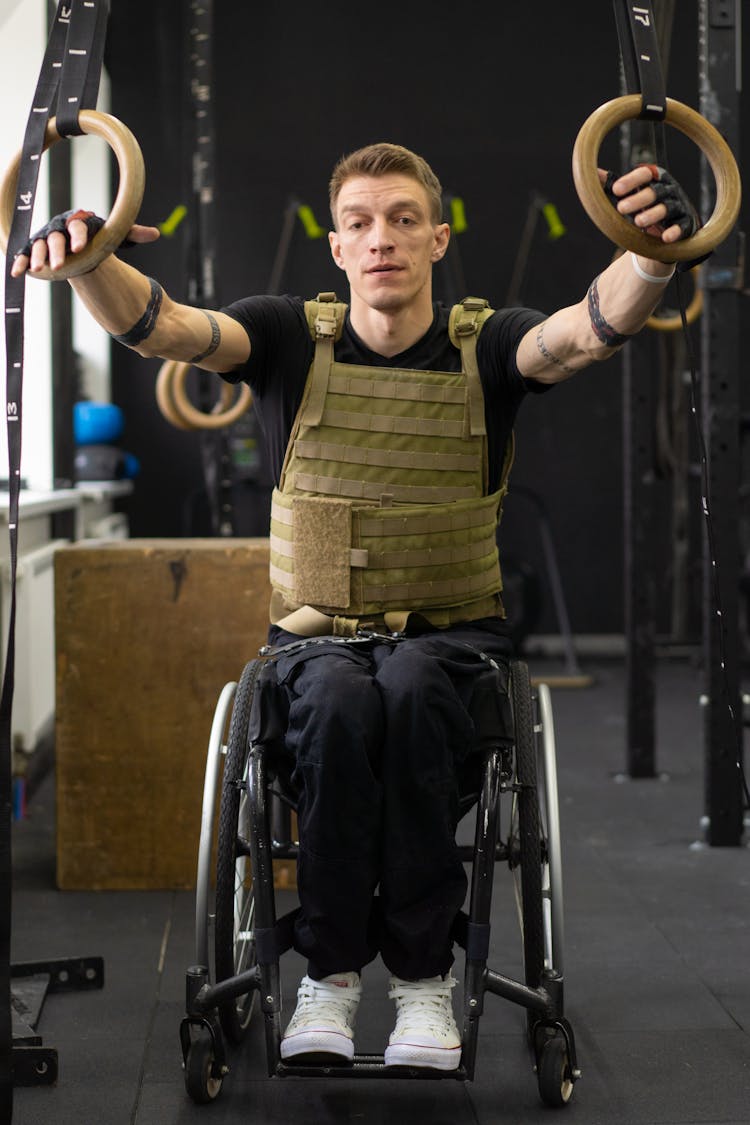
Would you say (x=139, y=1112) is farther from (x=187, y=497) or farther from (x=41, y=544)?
(x=187, y=497)

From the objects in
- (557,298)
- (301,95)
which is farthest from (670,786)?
(301,95)

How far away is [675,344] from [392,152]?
14.2 feet

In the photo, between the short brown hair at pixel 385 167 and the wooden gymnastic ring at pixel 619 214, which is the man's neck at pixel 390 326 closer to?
the short brown hair at pixel 385 167

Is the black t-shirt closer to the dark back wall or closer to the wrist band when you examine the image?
the wrist band

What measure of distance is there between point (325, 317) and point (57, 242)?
66cm

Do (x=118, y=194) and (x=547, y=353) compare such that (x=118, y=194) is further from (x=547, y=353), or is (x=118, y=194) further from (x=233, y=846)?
(x=233, y=846)

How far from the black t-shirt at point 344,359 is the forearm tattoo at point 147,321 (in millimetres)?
248

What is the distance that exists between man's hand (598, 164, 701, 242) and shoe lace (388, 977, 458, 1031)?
1.15 meters

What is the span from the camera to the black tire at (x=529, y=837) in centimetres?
209

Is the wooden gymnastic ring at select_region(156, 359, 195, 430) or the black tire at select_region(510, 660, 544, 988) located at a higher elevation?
the wooden gymnastic ring at select_region(156, 359, 195, 430)

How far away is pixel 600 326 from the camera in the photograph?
205 cm

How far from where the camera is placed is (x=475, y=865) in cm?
200

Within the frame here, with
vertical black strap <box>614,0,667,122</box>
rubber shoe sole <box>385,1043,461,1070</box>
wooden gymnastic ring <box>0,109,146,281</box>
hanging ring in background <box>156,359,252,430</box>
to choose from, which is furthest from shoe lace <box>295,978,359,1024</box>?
hanging ring in background <box>156,359,252,430</box>

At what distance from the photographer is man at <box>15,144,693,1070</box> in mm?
1965
